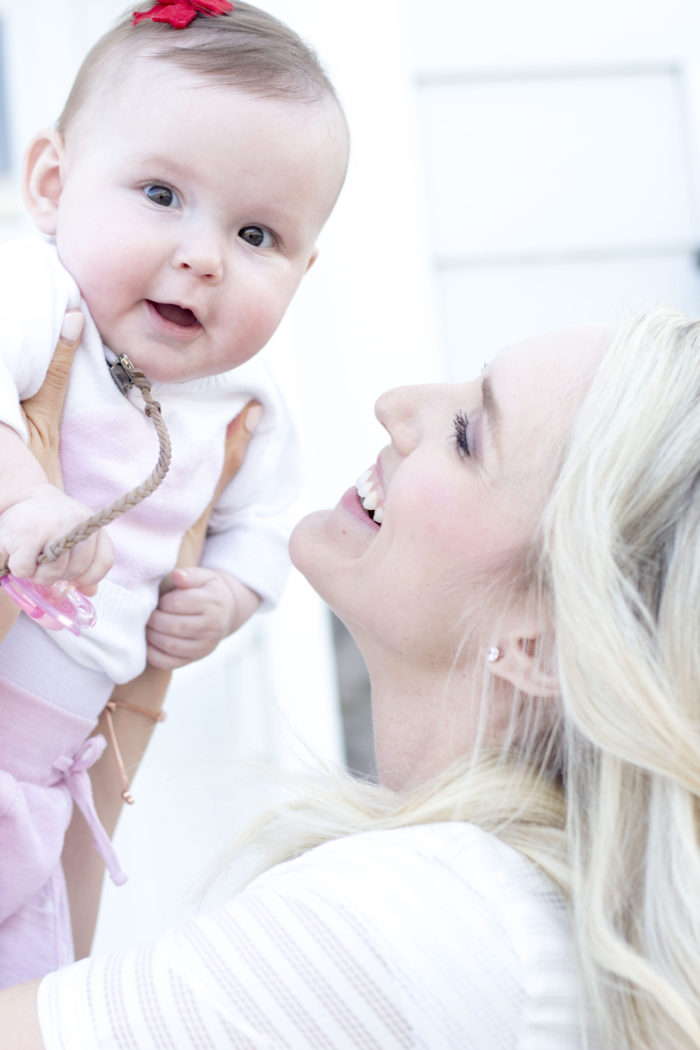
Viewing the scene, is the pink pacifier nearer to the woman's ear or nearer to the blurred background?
the woman's ear

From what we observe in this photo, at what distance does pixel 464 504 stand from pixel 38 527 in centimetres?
43

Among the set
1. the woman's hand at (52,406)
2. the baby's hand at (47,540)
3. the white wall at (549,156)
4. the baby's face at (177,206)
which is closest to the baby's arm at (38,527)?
the baby's hand at (47,540)

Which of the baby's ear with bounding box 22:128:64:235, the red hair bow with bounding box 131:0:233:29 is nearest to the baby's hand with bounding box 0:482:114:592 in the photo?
the baby's ear with bounding box 22:128:64:235

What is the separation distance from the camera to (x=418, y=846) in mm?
901

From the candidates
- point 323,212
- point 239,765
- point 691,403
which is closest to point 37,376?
point 323,212

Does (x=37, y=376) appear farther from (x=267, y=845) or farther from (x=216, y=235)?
(x=267, y=845)

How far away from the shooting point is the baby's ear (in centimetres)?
111

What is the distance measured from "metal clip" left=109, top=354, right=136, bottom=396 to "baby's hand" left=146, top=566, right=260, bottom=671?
0.77ft

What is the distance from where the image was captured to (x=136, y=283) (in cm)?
104

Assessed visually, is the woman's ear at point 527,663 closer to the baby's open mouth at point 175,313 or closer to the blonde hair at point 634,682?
the blonde hair at point 634,682

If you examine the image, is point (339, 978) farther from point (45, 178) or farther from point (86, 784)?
point (45, 178)

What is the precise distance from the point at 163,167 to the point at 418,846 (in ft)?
2.11

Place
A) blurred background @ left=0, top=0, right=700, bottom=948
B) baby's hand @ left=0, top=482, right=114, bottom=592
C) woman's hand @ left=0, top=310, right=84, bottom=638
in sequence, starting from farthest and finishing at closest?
blurred background @ left=0, top=0, right=700, bottom=948 → woman's hand @ left=0, top=310, right=84, bottom=638 → baby's hand @ left=0, top=482, right=114, bottom=592

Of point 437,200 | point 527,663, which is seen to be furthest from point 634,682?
point 437,200
